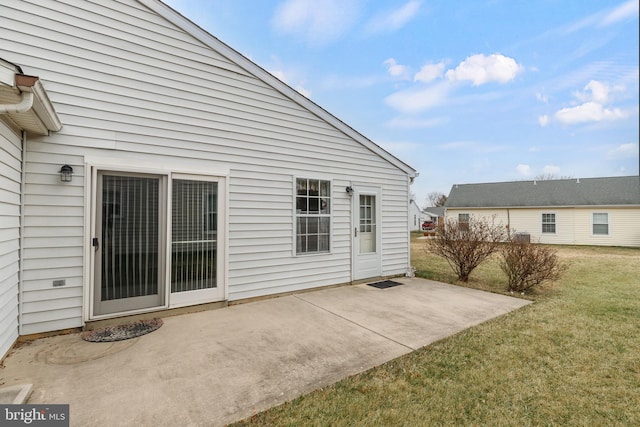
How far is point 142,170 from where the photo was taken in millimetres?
4203

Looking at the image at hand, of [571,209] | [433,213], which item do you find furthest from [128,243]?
[433,213]

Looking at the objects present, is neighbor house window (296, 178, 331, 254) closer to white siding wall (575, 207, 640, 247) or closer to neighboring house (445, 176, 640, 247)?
neighboring house (445, 176, 640, 247)

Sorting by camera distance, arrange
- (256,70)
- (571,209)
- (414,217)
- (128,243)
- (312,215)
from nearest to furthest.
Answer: (128,243) → (256,70) → (312,215) → (571,209) → (414,217)

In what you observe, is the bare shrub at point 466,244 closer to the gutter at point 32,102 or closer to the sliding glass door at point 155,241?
the sliding glass door at point 155,241

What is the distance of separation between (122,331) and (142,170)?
7.11 ft

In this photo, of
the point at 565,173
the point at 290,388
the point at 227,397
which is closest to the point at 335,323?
the point at 290,388

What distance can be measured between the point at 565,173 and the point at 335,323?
128ft

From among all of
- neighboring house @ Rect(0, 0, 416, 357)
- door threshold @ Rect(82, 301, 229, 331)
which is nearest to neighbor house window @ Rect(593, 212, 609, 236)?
neighboring house @ Rect(0, 0, 416, 357)

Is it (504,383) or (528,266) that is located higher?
(528,266)

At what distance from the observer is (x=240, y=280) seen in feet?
16.7

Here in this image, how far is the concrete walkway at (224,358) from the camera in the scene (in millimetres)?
2324

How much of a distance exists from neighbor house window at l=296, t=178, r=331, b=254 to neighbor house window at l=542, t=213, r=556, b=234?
705 inches

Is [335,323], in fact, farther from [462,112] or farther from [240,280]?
[462,112]

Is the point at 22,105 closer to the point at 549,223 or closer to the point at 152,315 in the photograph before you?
the point at 152,315
